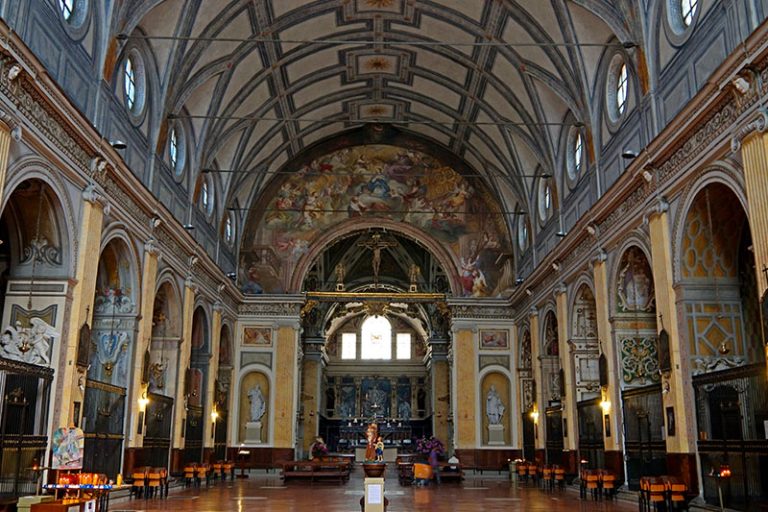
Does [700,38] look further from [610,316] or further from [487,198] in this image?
[487,198]

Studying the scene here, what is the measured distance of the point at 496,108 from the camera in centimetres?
2584

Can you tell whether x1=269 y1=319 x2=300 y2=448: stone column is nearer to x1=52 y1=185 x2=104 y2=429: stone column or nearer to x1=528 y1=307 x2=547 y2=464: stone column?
x1=528 y1=307 x2=547 y2=464: stone column

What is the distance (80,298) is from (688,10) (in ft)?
43.4

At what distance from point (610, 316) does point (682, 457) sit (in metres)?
4.82

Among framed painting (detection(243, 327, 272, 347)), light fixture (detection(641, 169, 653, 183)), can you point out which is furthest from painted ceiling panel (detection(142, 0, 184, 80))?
framed painting (detection(243, 327, 272, 347))

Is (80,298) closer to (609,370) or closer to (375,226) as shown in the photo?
(609,370)

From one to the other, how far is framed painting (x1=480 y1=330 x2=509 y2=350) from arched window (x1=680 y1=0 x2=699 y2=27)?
17.8 metres

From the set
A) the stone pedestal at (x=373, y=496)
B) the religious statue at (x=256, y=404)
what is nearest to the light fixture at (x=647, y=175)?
the stone pedestal at (x=373, y=496)

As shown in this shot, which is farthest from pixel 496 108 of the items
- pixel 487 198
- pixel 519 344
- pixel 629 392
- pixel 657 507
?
pixel 657 507

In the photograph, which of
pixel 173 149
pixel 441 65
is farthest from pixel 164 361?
pixel 441 65

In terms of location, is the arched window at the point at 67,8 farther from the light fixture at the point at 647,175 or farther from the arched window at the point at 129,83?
the light fixture at the point at 647,175

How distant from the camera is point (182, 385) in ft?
72.4

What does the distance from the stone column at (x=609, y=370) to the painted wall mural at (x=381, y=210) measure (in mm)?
11758

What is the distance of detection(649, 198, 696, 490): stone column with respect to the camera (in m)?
14.2
